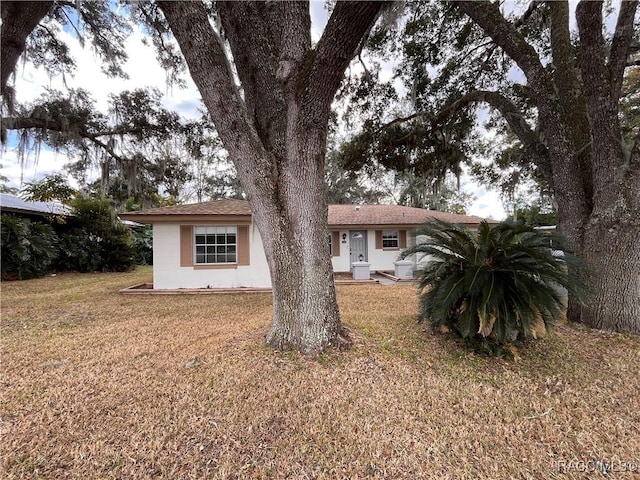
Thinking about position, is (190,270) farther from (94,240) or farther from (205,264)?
(94,240)

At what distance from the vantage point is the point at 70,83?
823 centimetres

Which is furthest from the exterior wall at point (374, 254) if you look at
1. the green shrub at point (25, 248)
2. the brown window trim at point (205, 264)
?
the green shrub at point (25, 248)

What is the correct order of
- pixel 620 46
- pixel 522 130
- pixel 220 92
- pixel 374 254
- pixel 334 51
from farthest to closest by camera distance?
pixel 374 254, pixel 522 130, pixel 620 46, pixel 220 92, pixel 334 51

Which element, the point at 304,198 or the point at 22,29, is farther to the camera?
the point at 22,29

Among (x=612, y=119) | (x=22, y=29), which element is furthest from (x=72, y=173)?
(x=612, y=119)

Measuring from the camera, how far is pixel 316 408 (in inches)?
93.2

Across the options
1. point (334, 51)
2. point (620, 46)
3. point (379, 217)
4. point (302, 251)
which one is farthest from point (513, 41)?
point (379, 217)

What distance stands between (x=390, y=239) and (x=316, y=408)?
430 inches

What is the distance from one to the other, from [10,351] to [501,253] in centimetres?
646

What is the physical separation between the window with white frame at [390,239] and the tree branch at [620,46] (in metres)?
8.95

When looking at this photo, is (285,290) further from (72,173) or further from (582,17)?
(72,173)

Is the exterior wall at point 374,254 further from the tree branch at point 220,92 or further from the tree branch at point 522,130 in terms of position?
the tree branch at point 220,92

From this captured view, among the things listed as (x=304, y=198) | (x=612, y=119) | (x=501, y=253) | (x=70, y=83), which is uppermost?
(x=70, y=83)

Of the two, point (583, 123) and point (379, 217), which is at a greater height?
point (583, 123)
